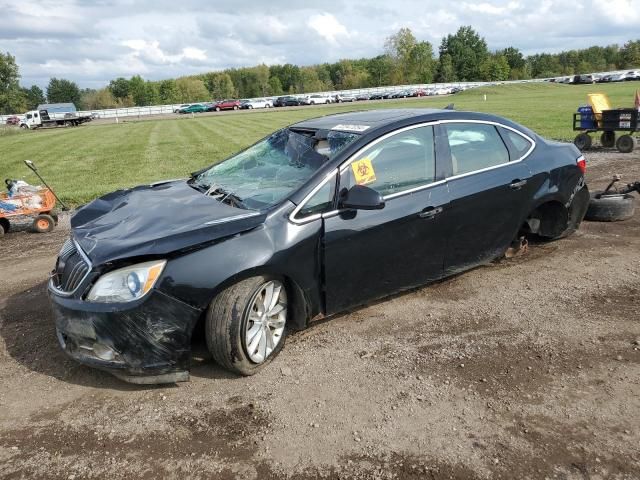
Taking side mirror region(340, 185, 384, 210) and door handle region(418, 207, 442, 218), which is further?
door handle region(418, 207, 442, 218)

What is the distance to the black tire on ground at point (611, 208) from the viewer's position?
6.57m

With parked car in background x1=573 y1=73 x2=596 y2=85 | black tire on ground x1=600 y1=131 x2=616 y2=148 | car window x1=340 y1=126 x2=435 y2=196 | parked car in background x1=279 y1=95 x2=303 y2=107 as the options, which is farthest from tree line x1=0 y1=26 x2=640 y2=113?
car window x1=340 y1=126 x2=435 y2=196

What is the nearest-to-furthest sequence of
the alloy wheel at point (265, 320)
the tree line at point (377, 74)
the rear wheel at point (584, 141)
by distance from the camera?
the alloy wheel at point (265, 320) < the rear wheel at point (584, 141) < the tree line at point (377, 74)

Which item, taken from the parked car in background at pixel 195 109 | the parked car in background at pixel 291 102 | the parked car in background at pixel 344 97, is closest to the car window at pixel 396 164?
the parked car in background at pixel 291 102

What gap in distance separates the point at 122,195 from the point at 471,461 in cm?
352

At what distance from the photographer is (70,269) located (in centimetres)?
358

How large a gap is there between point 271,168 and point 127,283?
66.3 inches

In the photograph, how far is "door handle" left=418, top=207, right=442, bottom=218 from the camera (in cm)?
421

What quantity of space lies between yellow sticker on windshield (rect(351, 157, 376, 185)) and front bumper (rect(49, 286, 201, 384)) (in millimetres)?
1576

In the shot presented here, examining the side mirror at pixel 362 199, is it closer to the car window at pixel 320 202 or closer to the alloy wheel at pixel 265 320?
the car window at pixel 320 202

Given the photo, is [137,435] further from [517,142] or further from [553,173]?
[553,173]

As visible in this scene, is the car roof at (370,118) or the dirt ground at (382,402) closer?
the dirt ground at (382,402)

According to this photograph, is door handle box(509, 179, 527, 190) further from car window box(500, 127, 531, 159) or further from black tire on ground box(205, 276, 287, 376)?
→ black tire on ground box(205, 276, 287, 376)

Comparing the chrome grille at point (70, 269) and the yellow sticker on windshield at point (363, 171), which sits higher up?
the yellow sticker on windshield at point (363, 171)
